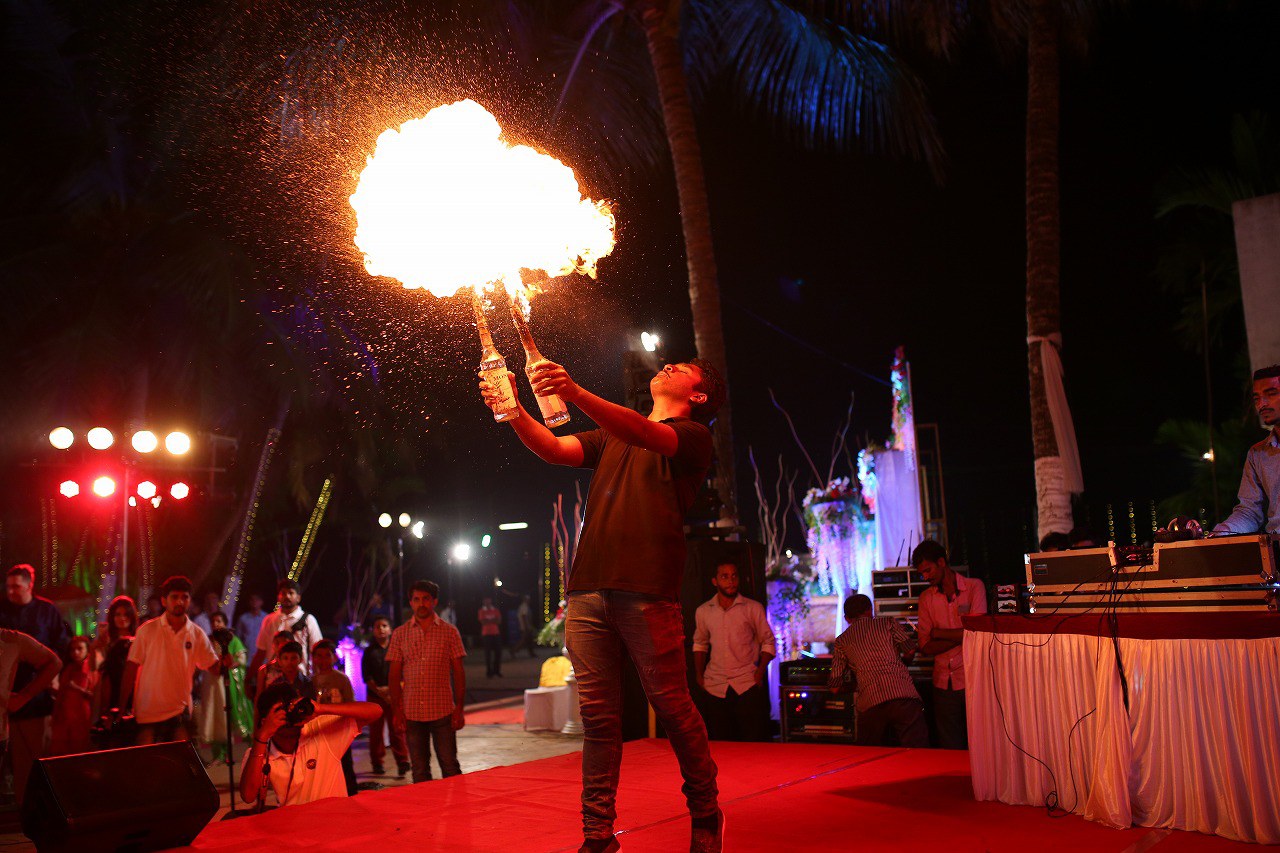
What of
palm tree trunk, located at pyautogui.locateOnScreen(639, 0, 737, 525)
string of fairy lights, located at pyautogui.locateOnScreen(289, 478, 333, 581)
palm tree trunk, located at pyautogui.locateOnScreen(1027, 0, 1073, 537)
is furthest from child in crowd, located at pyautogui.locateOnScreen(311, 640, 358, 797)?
string of fairy lights, located at pyautogui.locateOnScreen(289, 478, 333, 581)

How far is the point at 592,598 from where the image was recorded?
3.78m

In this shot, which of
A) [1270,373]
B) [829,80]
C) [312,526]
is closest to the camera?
→ [1270,373]

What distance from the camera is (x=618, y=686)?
3773 millimetres

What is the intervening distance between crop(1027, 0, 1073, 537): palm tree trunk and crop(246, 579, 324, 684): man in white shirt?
7727mm

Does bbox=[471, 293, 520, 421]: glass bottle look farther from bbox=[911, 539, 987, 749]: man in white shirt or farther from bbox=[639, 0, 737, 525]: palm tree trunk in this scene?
bbox=[639, 0, 737, 525]: palm tree trunk

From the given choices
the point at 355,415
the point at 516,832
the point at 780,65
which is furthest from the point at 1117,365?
the point at 516,832

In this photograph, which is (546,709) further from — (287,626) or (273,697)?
(273,697)

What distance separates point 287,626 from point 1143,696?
8539 millimetres

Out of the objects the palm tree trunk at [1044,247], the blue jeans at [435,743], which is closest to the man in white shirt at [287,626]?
the blue jeans at [435,743]

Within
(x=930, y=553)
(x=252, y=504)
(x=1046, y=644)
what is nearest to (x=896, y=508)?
(x=930, y=553)

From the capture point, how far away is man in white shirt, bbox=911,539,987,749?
7410mm

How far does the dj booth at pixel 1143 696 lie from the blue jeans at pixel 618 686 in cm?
190

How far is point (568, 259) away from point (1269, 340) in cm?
791

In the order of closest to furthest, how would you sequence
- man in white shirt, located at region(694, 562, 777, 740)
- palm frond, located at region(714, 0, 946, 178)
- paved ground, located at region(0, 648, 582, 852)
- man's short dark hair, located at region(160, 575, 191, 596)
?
1. man in white shirt, located at region(694, 562, 777, 740)
2. man's short dark hair, located at region(160, 575, 191, 596)
3. paved ground, located at region(0, 648, 582, 852)
4. palm frond, located at region(714, 0, 946, 178)
